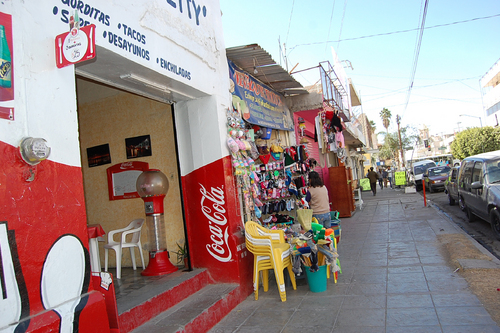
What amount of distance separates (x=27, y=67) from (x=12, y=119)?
1.47 feet

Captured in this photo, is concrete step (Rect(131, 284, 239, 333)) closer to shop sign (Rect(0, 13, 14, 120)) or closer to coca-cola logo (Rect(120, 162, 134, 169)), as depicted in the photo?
shop sign (Rect(0, 13, 14, 120))

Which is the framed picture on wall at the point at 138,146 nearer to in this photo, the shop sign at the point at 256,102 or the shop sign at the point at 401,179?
the shop sign at the point at 256,102

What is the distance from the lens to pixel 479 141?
110 feet

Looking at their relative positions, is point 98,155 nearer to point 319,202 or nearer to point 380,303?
point 319,202

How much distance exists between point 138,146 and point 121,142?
40 cm

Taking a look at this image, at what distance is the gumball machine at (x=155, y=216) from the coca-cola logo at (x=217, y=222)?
→ 2.33 ft

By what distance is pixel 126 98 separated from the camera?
21.3 feet

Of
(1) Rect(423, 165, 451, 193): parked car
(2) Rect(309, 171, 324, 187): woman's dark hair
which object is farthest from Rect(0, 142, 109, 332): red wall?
(1) Rect(423, 165, 451, 193): parked car

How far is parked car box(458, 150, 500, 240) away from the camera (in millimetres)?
7664

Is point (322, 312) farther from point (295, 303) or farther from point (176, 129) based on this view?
point (176, 129)

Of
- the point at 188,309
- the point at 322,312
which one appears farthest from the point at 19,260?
the point at 322,312

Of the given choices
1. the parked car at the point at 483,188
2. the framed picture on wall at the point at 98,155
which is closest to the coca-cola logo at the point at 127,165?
the framed picture on wall at the point at 98,155

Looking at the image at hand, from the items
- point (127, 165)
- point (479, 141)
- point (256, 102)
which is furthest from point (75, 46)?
point (479, 141)

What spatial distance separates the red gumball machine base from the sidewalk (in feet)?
4.18
